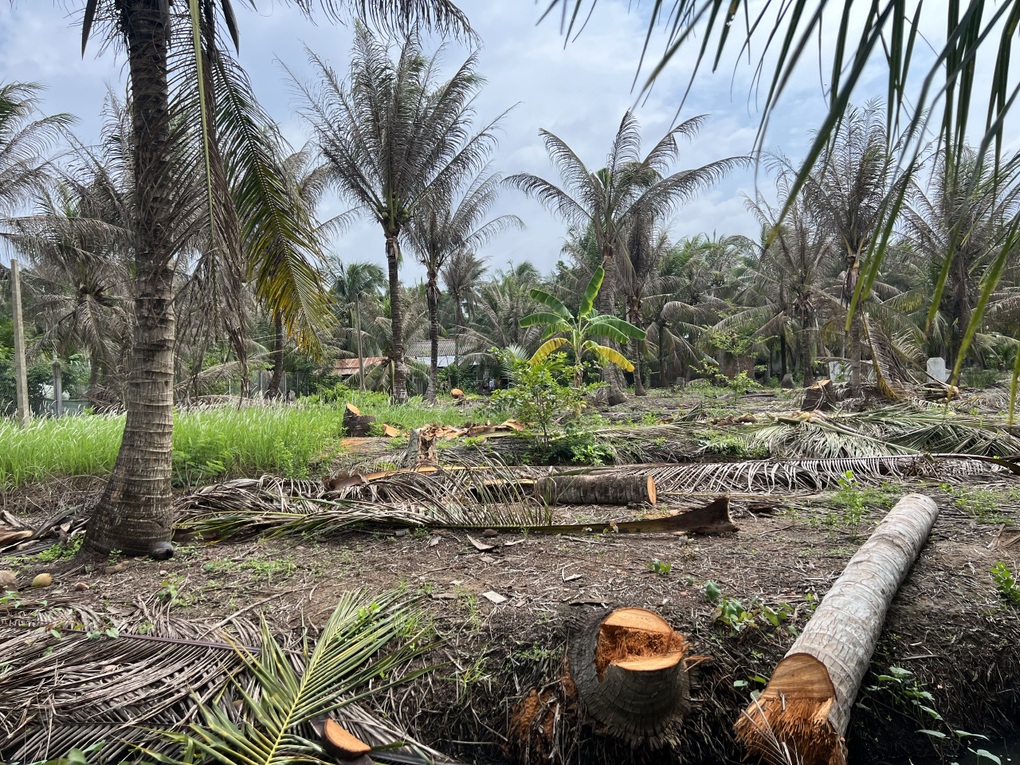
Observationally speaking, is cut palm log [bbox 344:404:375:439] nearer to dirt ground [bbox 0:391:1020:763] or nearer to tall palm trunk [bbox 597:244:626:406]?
dirt ground [bbox 0:391:1020:763]

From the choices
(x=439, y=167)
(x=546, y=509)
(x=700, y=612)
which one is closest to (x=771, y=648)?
(x=700, y=612)

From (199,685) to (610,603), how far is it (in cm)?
173

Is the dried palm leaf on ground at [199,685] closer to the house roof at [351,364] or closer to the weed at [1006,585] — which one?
the weed at [1006,585]

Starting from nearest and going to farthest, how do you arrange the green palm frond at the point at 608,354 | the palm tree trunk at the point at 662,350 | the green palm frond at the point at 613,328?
the green palm frond at the point at 613,328
the green palm frond at the point at 608,354
the palm tree trunk at the point at 662,350

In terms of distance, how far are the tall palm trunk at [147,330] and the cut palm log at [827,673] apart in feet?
11.9

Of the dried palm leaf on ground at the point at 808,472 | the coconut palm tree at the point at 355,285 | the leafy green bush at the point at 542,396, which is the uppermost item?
the coconut palm tree at the point at 355,285

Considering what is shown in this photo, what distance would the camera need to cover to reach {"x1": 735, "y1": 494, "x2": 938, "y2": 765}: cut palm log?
1.92 meters

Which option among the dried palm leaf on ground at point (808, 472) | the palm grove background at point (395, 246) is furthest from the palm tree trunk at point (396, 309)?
the dried palm leaf on ground at point (808, 472)

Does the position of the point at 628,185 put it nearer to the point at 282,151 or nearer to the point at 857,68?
the point at 282,151

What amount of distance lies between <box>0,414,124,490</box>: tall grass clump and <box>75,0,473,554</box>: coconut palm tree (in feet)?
9.42

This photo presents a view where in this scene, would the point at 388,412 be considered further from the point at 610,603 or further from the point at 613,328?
the point at 610,603

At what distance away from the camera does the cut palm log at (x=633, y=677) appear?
2.10m

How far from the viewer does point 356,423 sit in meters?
10.7

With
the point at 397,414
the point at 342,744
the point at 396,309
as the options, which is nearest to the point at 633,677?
the point at 342,744
